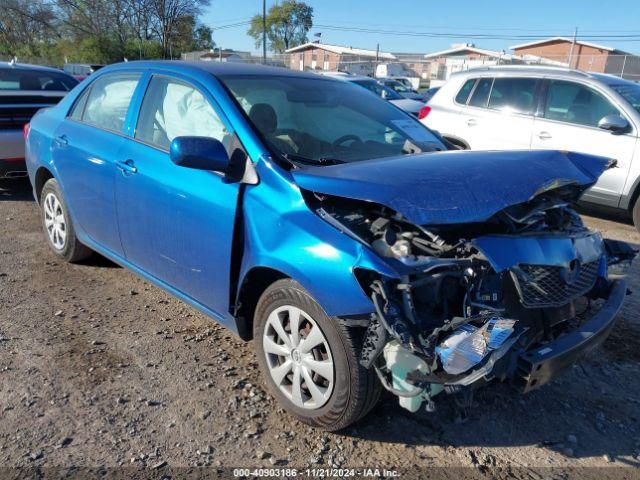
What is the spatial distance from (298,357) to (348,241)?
0.72m

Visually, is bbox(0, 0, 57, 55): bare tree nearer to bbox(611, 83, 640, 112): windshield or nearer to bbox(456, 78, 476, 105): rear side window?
bbox(456, 78, 476, 105): rear side window

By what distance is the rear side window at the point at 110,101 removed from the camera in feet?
12.9

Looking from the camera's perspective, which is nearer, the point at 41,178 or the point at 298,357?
the point at 298,357

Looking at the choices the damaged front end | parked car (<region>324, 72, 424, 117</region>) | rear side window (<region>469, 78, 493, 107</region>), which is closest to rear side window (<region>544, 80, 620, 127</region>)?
rear side window (<region>469, 78, 493, 107</region>)

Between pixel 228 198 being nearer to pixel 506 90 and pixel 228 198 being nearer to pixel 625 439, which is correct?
pixel 625 439

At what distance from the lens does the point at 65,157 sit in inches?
173

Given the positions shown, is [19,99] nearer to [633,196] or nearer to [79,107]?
[79,107]

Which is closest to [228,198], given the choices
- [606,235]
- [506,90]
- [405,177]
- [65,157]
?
[405,177]

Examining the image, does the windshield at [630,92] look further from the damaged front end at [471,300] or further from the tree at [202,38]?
the tree at [202,38]

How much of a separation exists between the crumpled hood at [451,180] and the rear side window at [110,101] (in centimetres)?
184

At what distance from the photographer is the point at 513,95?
23.5ft

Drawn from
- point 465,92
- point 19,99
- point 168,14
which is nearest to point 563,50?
point 168,14

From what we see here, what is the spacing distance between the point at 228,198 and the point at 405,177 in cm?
95

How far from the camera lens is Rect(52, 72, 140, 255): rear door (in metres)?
3.88
